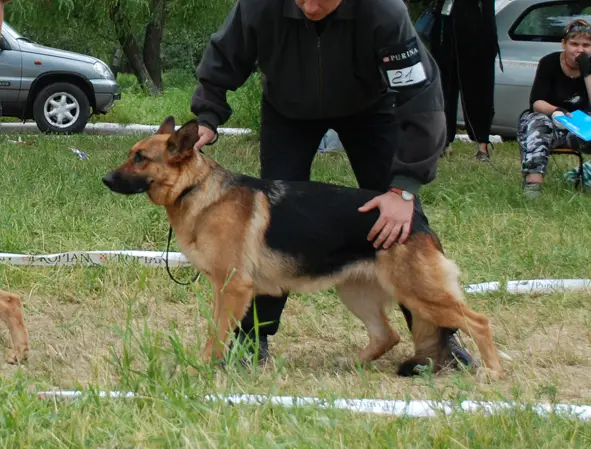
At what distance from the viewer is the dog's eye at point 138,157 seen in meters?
4.33

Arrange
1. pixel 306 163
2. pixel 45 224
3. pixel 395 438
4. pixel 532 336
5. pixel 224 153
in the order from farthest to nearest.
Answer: pixel 224 153, pixel 45 224, pixel 532 336, pixel 306 163, pixel 395 438

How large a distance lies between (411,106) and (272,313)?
4.10ft

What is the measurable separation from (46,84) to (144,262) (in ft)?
31.7

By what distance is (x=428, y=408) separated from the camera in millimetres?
3363

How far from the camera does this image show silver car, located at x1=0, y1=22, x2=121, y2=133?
48.2 ft

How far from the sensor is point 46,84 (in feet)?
49.1

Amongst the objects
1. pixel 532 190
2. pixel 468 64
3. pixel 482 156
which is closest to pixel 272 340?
pixel 532 190

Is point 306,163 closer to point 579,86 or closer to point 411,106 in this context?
point 411,106

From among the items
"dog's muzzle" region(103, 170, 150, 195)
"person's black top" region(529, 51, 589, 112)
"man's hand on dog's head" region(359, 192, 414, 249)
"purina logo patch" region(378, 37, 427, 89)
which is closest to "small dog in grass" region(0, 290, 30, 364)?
"dog's muzzle" region(103, 170, 150, 195)

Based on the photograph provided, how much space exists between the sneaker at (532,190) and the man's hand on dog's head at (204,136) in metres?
4.66

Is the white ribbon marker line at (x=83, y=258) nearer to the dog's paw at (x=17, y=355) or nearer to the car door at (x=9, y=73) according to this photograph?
the dog's paw at (x=17, y=355)

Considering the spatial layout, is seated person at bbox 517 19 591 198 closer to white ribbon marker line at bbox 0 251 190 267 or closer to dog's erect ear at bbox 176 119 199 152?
white ribbon marker line at bbox 0 251 190 267

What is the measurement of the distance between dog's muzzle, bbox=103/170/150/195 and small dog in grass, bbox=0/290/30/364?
90 centimetres

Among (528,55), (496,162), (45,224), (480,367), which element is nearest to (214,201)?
(480,367)
